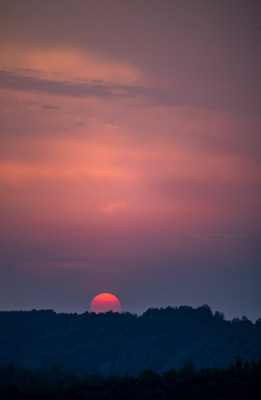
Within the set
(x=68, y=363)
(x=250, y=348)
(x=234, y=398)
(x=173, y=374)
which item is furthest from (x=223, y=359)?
(x=234, y=398)

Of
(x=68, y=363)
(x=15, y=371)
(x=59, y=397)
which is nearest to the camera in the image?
(x=59, y=397)

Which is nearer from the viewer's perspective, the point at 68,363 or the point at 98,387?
the point at 98,387

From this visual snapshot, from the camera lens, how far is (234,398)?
268ft

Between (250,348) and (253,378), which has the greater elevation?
(250,348)

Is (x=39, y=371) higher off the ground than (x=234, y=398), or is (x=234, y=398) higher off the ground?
(x=39, y=371)

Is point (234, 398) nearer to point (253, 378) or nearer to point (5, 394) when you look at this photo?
point (253, 378)

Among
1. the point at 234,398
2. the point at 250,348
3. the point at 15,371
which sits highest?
the point at 250,348

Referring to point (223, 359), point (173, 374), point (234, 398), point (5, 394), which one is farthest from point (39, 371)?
point (223, 359)

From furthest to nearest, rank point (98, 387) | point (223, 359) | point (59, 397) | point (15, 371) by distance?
point (223, 359) < point (15, 371) < point (98, 387) < point (59, 397)

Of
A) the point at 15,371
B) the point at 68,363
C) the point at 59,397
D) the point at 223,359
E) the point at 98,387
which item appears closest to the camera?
the point at 59,397

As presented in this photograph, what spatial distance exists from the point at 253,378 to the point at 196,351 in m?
114

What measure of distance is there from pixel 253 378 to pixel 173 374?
45.3ft

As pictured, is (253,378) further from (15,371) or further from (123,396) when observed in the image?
(15,371)

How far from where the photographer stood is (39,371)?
11606 cm
